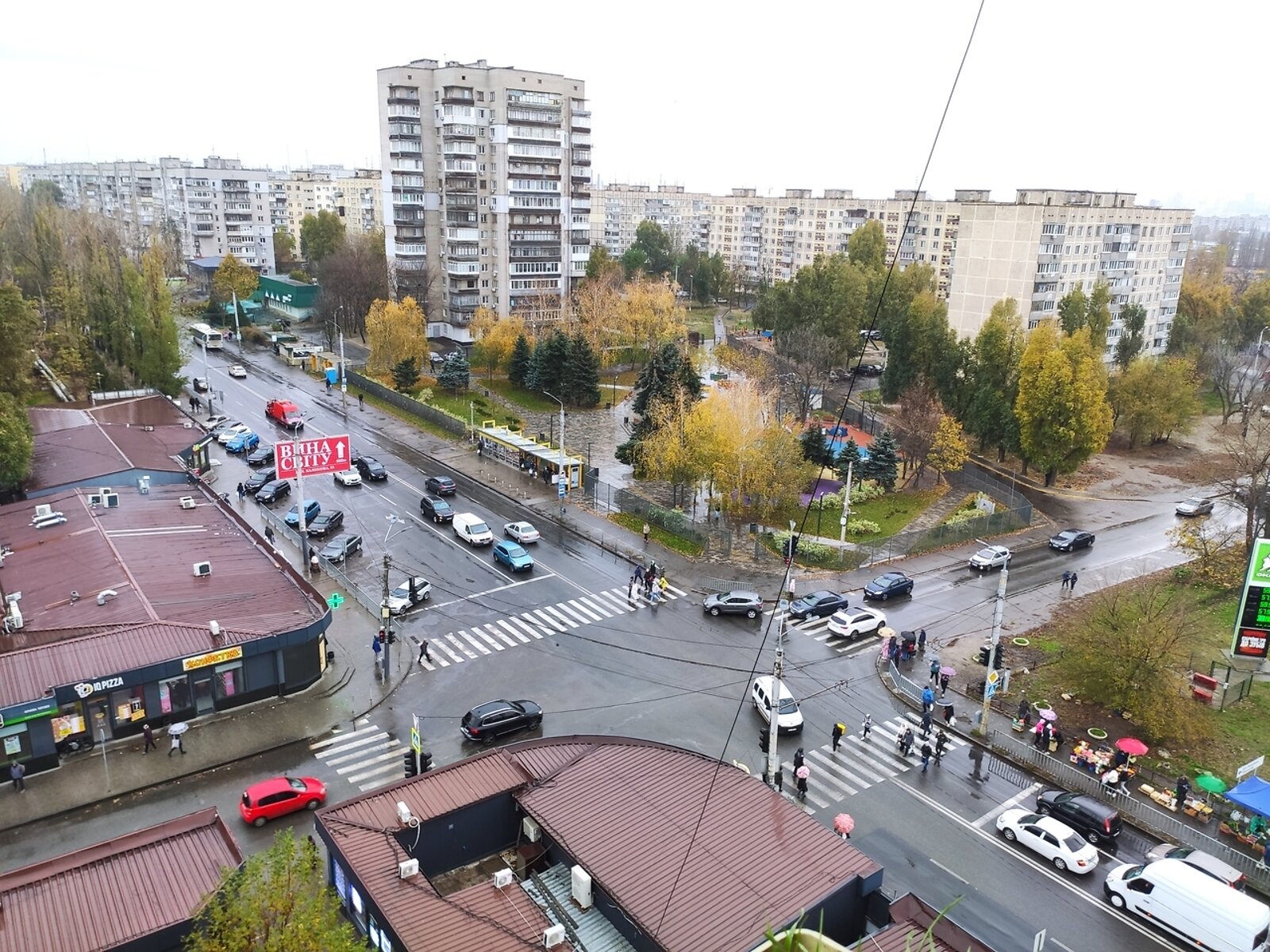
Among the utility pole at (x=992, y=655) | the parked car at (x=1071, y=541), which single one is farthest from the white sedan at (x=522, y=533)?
the parked car at (x=1071, y=541)

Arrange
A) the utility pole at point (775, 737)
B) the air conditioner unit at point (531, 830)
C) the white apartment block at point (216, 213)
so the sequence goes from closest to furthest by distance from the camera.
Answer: the air conditioner unit at point (531, 830)
the utility pole at point (775, 737)
the white apartment block at point (216, 213)

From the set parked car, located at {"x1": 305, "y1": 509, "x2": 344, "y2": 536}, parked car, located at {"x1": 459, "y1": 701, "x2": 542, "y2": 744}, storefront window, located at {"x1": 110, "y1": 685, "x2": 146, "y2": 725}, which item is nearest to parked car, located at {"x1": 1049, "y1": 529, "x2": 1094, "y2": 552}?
parked car, located at {"x1": 459, "y1": 701, "x2": 542, "y2": 744}

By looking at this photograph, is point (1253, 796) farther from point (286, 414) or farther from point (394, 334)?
point (394, 334)

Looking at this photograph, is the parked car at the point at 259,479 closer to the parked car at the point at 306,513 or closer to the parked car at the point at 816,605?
the parked car at the point at 306,513

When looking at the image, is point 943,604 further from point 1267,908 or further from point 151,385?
point 151,385

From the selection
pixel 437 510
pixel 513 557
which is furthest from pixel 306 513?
pixel 513 557

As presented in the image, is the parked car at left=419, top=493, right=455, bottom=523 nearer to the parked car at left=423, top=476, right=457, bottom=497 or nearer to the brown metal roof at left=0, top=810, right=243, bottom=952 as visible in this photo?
the parked car at left=423, top=476, right=457, bottom=497
